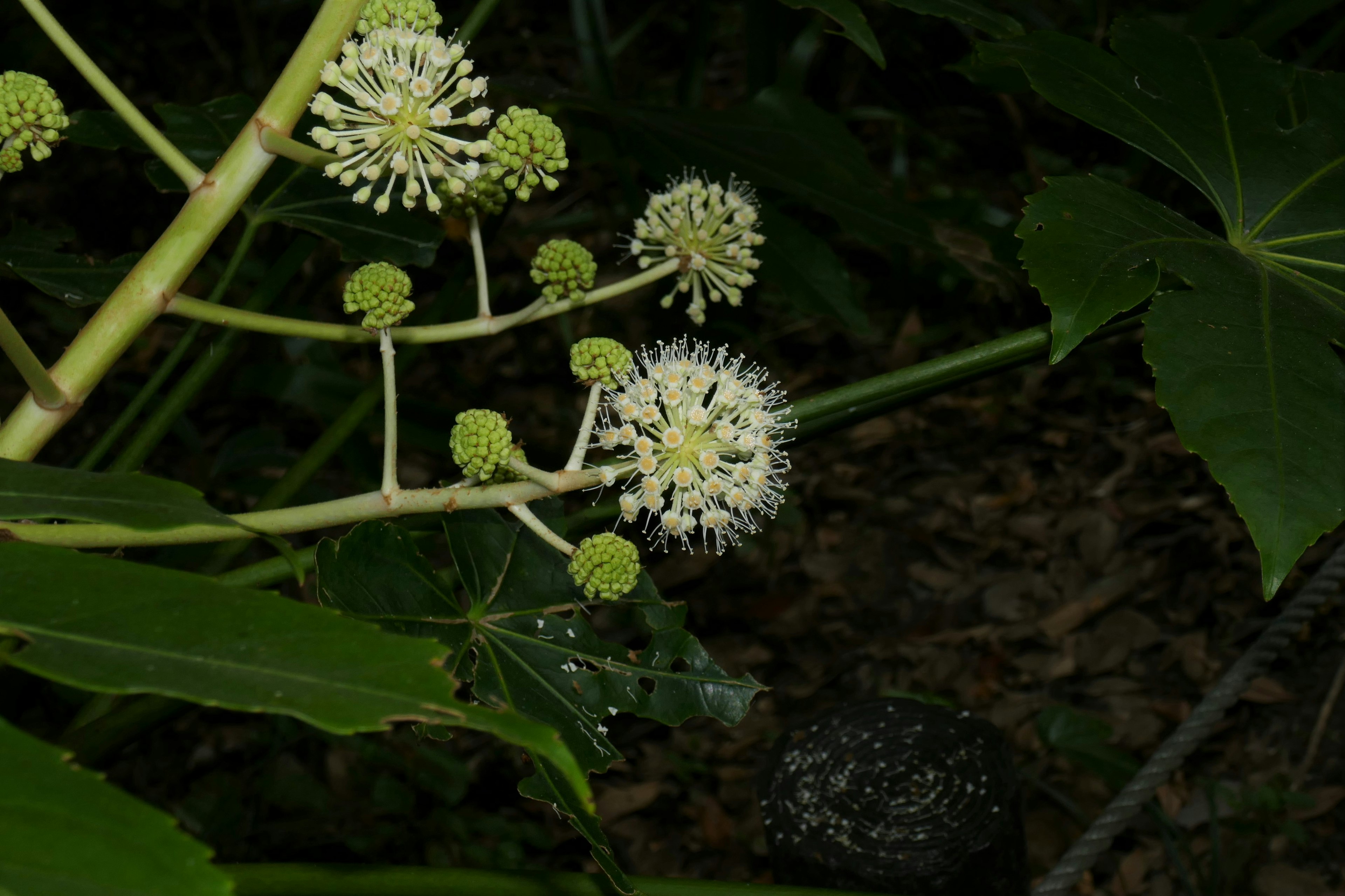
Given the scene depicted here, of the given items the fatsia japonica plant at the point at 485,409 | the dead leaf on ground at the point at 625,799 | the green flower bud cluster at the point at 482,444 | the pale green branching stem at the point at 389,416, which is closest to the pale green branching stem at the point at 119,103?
the fatsia japonica plant at the point at 485,409

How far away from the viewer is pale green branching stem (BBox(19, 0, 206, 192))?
98 cm

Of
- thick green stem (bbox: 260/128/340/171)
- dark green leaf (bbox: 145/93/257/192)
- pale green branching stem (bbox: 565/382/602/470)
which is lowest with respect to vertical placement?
pale green branching stem (bbox: 565/382/602/470)

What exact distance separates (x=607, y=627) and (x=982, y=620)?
126cm

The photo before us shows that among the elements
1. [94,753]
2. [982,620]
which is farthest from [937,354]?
[94,753]

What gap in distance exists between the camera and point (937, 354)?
175 inches

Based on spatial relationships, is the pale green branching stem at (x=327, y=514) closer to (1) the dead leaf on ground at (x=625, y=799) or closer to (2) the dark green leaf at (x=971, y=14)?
(2) the dark green leaf at (x=971, y=14)

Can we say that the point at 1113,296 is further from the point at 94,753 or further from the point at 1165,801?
the point at 1165,801

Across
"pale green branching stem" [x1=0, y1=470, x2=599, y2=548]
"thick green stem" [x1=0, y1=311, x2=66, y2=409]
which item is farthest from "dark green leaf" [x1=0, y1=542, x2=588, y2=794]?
"thick green stem" [x1=0, y1=311, x2=66, y2=409]

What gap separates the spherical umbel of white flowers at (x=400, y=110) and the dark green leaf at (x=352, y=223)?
549 mm

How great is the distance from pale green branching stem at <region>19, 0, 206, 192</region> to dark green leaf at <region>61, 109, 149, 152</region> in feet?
1.96

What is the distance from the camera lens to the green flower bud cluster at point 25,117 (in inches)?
43.1

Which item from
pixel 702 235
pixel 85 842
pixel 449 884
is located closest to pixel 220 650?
pixel 85 842

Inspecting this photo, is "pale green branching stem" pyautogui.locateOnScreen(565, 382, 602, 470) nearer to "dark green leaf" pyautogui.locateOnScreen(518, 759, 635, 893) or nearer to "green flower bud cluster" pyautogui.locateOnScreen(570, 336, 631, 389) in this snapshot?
"green flower bud cluster" pyautogui.locateOnScreen(570, 336, 631, 389)

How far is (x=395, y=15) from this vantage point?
39.4 inches
